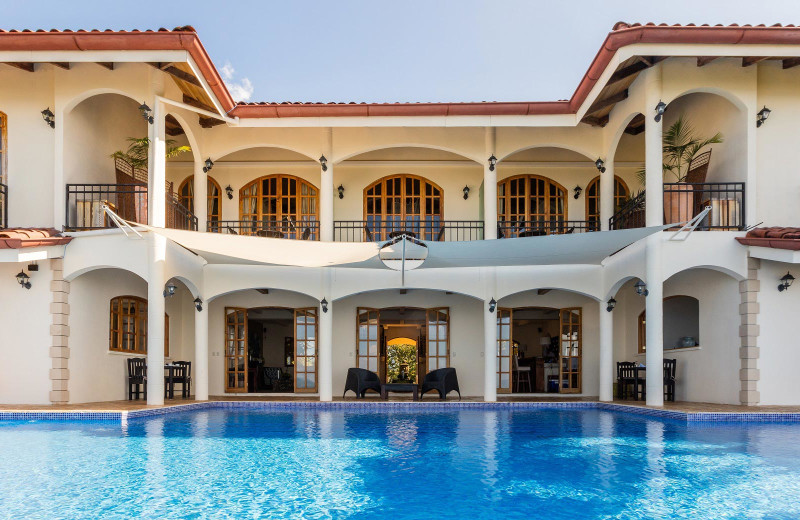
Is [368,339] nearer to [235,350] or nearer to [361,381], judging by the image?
[361,381]

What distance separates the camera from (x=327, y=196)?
14.9m

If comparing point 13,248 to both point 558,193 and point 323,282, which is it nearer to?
point 323,282

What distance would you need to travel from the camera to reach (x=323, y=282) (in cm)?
1461

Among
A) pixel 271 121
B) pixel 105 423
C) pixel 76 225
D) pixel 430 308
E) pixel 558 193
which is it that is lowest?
pixel 105 423

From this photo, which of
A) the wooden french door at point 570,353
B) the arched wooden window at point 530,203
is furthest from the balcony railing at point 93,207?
the wooden french door at point 570,353

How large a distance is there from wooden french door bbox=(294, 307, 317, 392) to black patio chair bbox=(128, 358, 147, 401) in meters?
3.68

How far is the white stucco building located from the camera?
38.0ft

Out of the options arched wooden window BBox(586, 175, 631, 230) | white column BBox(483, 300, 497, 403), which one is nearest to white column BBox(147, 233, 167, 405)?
white column BBox(483, 300, 497, 403)

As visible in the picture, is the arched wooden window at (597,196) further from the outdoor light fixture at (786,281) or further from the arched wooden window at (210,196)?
the arched wooden window at (210,196)

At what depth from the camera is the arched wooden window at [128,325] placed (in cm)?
1383

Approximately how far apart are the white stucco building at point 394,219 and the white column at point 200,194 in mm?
59

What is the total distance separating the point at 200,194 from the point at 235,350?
3657 millimetres

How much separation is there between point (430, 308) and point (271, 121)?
556 cm

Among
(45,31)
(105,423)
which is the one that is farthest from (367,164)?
(105,423)
